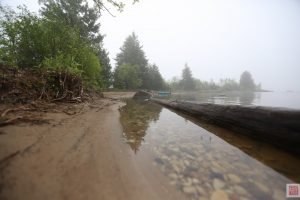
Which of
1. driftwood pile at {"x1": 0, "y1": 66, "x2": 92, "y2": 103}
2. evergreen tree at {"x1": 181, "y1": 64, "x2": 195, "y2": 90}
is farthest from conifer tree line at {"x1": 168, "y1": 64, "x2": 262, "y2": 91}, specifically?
driftwood pile at {"x1": 0, "y1": 66, "x2": 92, "y2": 103}

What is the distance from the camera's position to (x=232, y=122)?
3.70 metres

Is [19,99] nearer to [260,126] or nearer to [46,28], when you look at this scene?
[260,126]

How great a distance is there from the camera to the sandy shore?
1.23m

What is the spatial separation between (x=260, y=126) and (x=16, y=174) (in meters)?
3.48

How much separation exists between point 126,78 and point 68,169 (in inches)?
1301

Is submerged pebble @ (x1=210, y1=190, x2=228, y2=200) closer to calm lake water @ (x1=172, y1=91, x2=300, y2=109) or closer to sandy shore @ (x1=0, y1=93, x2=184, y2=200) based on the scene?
sandy shore @ (x1=0, y1=93, x2=184, y2=200)

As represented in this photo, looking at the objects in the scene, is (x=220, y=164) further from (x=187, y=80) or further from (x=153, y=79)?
(x=187, y=80)

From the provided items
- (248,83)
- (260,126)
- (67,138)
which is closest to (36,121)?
(67,138)

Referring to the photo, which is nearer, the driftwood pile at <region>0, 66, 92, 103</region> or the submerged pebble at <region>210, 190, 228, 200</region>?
the submerged pebble at <region>210, 190, 228, 200</region>

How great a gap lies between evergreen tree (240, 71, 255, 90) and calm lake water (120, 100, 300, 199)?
10349 centimetres

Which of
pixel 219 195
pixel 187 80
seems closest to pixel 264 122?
pixel 219 195

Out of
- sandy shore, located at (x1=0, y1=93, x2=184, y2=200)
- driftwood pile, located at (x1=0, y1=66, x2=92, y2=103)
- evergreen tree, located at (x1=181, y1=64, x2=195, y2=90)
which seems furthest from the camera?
evergreen tree, located at (x1=181, y1=64, x2=195, y2=90)

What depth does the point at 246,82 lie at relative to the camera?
93875 millimetres

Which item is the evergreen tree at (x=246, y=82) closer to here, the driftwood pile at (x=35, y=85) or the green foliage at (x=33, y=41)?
the green foliage at (x=33, y=41)
